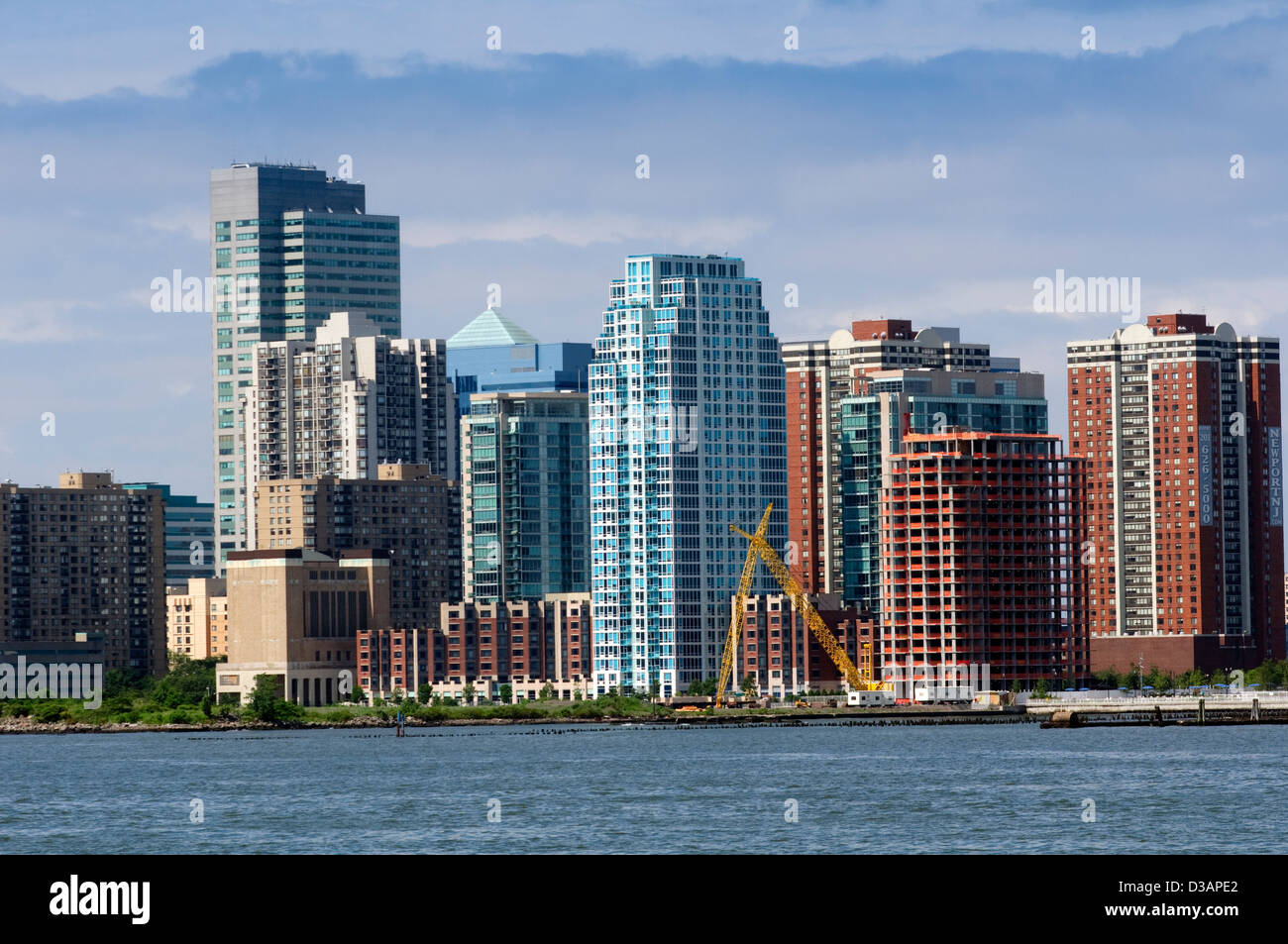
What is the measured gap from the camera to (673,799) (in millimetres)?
108188

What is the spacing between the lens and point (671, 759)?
158625 millimetres

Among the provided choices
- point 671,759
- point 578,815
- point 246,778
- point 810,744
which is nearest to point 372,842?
point 578,815

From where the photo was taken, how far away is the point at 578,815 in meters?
96.8

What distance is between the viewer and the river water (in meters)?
81.9

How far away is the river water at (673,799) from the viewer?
269ft

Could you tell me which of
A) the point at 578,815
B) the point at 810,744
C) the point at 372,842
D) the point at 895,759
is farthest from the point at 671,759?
the point at 372,842
